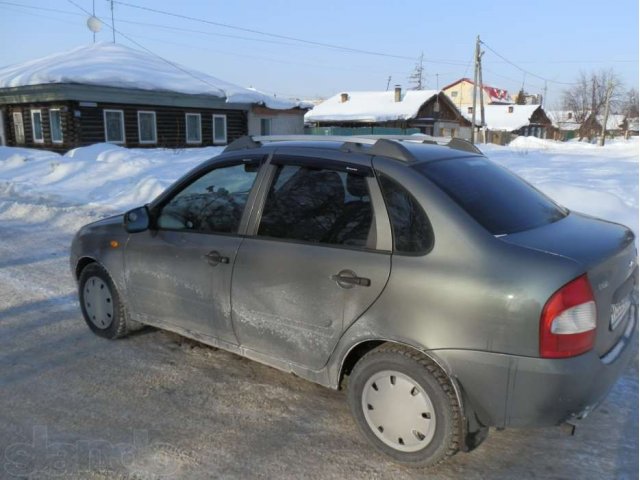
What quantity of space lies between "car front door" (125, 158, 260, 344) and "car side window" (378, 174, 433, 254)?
95 cm

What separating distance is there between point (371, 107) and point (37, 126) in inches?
1154

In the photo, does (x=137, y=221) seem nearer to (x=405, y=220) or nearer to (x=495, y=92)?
(x=405, y=220)

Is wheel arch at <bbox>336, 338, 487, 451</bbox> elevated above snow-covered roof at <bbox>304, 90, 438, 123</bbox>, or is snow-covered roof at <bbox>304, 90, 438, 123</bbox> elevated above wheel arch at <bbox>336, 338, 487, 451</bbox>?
snow-covered roof at <bbox>304, 90, 438, 123</bbox>

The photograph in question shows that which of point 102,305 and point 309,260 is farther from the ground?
point 309,260

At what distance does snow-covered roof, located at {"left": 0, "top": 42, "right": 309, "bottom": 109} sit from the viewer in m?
21.1

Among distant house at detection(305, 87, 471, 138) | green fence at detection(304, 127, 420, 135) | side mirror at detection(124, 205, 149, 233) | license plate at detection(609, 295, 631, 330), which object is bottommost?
license plate at detection(609, 295, 631, 330)

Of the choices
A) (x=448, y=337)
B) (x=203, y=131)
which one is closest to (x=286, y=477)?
(x=448, y=337)

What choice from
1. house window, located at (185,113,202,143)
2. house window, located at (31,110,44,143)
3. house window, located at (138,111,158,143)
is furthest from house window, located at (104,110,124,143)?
house window, located at (185,113,202,143)

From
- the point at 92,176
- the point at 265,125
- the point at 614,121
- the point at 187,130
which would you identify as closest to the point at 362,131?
the point at 265,125

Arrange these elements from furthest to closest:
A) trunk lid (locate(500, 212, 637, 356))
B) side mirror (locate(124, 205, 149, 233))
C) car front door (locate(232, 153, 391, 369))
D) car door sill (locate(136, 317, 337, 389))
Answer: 1. side mirror (locate(124, 205, 149, 233))
2. car door sill (locate(136, 317, 337, 389))
3. car front door (locate(232, 153, 391, 369))
4. trunk lid (locate(500, 212, 637, 356))

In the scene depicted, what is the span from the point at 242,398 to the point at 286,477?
0.83m

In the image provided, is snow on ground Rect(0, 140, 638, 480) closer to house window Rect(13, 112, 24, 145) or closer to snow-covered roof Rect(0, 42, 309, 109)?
snow-covered roof Rect(0, 42, 309, 109)

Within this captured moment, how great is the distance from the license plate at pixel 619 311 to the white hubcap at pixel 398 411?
99 centimetres

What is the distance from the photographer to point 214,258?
335cm
